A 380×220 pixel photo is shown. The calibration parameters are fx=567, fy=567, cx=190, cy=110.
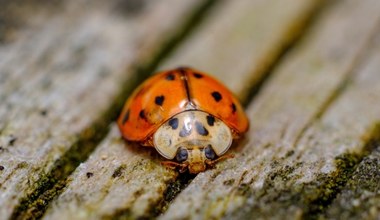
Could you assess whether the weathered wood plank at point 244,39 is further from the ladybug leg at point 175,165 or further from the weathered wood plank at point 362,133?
the ladybug leg at point 175,165

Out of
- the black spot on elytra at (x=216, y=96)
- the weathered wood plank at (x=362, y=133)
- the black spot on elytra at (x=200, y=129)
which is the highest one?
the weathered wood plank at (x=362, y=133)

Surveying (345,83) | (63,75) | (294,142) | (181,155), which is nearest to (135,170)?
(181,155)

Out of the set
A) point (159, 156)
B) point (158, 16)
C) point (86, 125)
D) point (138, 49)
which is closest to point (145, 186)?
point (159, 156)

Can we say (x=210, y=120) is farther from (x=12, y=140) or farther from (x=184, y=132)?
(x=12, y=140)

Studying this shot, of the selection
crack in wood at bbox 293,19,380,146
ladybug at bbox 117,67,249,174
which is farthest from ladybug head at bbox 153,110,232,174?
crack in wood at bbox 293,19,380,146

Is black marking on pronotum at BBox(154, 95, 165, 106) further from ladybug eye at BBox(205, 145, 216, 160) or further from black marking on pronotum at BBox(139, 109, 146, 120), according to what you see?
ladybug eye at BBox(205, 145, 216, 160)

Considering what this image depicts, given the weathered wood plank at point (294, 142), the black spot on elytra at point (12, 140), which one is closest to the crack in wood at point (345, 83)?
the weathered wood plank at point (294, 142)

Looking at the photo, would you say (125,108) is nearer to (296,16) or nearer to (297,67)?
(297,67)
